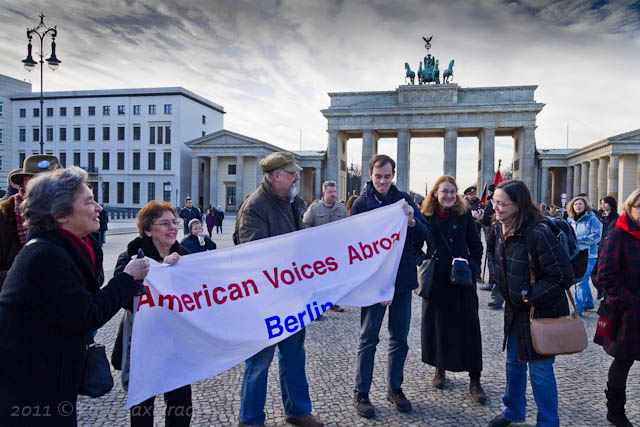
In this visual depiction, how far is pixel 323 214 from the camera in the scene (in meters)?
7.96

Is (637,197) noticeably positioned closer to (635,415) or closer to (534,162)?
(635,415)

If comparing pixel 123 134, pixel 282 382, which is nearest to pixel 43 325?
pixel 282 382

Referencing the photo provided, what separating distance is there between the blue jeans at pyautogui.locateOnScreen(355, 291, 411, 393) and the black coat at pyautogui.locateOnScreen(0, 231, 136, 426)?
7.89ft

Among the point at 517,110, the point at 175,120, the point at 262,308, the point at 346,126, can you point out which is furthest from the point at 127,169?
the point at 262,308

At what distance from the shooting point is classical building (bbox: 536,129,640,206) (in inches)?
1564

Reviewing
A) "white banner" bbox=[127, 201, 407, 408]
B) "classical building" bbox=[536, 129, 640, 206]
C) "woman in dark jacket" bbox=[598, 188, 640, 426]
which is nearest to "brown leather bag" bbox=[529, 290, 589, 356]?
"woman in dark jacket" bbox=[598, 188, 640, 426]

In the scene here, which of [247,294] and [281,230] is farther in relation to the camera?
[281,230]

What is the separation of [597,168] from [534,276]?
Answer: 48.9 metres

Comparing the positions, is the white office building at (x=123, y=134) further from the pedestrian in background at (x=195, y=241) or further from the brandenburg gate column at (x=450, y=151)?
the pedestrian in background at (x=195, y=241)

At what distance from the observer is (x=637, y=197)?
3.80 m

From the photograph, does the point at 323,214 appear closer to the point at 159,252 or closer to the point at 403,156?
the point at 159,252

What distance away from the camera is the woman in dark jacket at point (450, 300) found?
4.30 metres

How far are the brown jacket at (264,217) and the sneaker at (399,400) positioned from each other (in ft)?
5.76

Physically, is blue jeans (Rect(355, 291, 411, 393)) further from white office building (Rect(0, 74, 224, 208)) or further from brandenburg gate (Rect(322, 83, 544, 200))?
white office building (Rect(0, 74, 224, 208))
